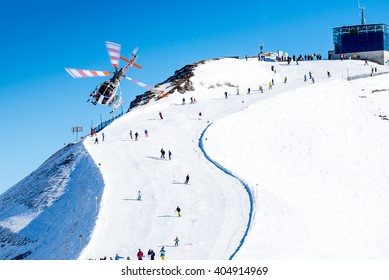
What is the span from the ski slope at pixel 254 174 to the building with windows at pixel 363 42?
63.4 feet

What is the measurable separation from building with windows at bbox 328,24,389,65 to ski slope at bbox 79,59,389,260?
19.3 metres

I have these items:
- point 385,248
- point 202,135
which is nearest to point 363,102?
point 202,135

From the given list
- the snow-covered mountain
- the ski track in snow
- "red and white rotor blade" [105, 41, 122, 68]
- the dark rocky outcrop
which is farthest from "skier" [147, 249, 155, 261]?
the dark rocky outcrop

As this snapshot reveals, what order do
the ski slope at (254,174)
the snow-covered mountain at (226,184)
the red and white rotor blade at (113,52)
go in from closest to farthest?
the ski slope at (254,174), the snow-covered mountain at (226,184), the red and white rotor blade at (113,52)

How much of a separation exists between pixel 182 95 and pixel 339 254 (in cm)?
4343

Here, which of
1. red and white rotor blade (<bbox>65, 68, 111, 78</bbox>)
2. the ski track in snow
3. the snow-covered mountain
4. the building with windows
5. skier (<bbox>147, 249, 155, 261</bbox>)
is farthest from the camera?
the building with windows

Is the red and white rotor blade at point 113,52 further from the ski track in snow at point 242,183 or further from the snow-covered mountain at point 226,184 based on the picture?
the ski track in snow at point 242,183

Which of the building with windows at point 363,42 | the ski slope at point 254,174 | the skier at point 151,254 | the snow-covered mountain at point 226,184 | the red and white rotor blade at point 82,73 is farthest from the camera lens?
the building with windows at point 363,42

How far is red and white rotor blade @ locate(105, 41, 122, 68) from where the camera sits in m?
56.2

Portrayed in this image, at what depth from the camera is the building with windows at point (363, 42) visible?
97.9 meters

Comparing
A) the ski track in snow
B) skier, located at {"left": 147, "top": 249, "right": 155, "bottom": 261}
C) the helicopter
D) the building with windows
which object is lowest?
skier, located at {"left": 147, "top": 249, "right": 155, "bottom": 261}

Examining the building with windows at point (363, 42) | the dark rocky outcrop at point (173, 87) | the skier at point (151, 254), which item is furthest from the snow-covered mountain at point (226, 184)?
the building with windows at point (363, 42)

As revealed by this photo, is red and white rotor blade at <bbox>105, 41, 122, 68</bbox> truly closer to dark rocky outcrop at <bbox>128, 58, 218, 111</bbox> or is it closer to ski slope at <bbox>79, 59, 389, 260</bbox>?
ski slope at <bbox>79, 59, 389, 260</bbox>

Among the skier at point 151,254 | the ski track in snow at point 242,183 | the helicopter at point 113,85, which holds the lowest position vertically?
the skier at point 151,254
